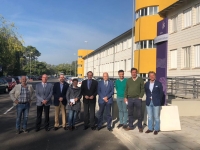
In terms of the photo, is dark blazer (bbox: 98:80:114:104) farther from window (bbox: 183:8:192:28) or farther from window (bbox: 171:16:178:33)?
window (bbox: 171:16:178:33)

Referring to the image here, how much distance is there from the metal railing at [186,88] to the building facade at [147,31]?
560 inches

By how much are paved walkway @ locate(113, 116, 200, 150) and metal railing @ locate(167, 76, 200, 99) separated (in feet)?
13.4

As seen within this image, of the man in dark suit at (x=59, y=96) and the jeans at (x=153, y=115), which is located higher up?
the man in dark suit at (x=59, y=96)

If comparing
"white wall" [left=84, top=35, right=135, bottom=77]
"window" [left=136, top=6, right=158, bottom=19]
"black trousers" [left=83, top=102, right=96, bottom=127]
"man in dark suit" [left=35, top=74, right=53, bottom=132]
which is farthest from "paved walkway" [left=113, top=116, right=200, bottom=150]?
"white wall" [left=84, top=35, right=135, bottom=77]

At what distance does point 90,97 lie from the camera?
8484 millimetres

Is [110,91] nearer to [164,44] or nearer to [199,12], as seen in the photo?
[164,44]

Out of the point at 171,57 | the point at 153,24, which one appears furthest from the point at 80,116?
the point at 153,24

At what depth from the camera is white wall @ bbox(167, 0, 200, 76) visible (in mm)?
19636

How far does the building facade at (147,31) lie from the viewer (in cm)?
2992

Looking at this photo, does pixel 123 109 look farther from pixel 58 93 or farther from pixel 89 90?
pixel 58 93

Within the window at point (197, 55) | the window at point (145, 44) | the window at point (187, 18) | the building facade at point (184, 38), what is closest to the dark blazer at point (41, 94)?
the building facade at point (184, 38)

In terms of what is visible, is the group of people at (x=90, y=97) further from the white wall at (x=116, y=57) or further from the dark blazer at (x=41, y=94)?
the white wall at (x=116, y=57)

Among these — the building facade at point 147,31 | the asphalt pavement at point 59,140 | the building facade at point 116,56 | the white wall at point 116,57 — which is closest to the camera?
the asphalt pavement at point 59,140

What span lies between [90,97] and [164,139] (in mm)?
2727
